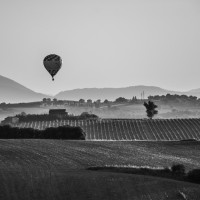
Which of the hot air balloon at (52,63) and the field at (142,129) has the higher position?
→ the hot air balloon at (52,63)

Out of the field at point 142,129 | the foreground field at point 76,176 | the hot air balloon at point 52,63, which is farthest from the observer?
the field at point 142,129

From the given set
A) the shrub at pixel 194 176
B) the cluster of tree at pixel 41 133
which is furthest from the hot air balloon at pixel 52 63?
the shrub at pixel 194 176

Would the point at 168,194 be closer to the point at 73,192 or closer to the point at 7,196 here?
the point at 73,192

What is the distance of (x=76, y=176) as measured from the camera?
2064 inches

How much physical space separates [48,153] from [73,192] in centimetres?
2501

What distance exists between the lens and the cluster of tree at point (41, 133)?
110012mm

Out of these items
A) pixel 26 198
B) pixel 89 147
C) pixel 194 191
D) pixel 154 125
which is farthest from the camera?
pixel 154 125

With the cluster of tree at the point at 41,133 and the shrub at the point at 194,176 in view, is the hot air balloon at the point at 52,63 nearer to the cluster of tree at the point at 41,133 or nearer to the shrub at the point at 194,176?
the cluster of tree at the point at 41,133

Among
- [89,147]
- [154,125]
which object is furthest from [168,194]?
[154,125]

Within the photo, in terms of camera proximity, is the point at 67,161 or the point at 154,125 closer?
the point at 67,161

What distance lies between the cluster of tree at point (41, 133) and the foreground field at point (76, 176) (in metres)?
27.4

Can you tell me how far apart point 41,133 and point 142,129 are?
2342 inches

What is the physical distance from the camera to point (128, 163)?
6700 cm

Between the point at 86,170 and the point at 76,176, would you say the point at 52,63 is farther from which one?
the point at 76,176
